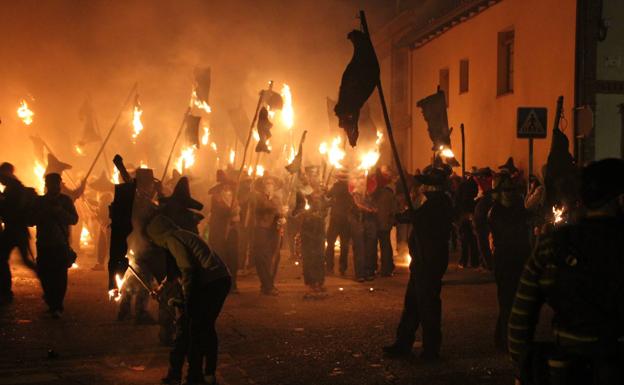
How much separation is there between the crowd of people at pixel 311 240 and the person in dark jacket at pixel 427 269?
0.03 ft

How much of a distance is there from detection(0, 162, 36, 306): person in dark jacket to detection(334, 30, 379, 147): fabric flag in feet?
16.4

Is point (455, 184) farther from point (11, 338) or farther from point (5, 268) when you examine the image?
point (11, 338)

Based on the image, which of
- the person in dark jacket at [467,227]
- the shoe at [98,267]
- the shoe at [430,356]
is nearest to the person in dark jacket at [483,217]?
the person in dark jacket at [467,227]

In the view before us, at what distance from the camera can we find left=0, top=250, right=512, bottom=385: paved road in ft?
23.1

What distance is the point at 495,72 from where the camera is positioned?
72.8 feet

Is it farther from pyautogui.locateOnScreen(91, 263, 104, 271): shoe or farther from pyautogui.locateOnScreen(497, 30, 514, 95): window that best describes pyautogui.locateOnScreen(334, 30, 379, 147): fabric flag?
pyautogui.locateOnScreen(497, 30, 514, 95): window

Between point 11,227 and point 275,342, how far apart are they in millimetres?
4668

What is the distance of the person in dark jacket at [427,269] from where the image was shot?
25.0 feet

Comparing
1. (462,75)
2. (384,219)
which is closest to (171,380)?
(384,219)

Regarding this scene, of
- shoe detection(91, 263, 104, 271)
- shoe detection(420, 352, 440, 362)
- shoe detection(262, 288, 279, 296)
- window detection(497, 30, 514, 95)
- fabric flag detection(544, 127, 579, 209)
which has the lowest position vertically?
shoe detection(420, 352, 440, 362)

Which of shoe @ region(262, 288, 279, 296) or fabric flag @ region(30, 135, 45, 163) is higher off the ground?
fabric flag @ region(30, 135, 45, 163)

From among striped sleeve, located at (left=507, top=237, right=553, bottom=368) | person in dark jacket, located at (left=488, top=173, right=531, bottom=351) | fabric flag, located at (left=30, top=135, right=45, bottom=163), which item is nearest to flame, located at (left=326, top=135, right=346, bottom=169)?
fabric flag, located at (left=30, top=135, right=45, bottom=163)

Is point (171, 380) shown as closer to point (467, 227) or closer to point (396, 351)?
point (396, 351)

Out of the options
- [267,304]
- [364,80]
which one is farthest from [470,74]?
[364,80]
